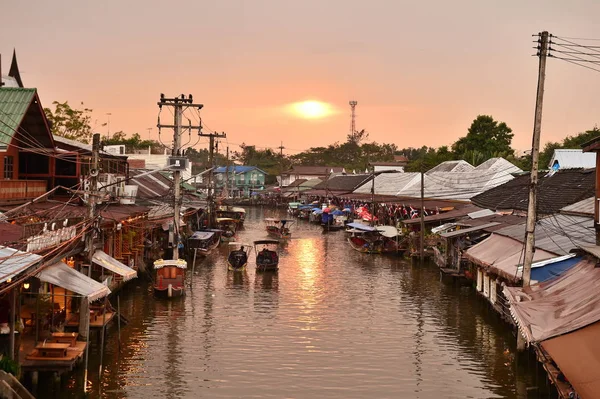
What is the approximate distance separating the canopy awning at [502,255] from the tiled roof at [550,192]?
11.6ft

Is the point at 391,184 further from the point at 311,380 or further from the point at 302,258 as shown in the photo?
the point at 311,380

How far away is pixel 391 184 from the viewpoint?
78.6m

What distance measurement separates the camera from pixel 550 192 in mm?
36344

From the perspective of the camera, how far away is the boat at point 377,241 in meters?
52.5

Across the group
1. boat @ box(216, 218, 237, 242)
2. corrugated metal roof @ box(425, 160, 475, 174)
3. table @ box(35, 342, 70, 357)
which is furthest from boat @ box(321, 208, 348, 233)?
table @ box(35, 342, 70, 357)

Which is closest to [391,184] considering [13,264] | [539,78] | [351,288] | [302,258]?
[302,258]

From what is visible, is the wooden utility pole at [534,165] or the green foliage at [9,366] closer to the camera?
the green foliage at [9,366]

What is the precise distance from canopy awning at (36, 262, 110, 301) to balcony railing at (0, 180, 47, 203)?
6.67 m

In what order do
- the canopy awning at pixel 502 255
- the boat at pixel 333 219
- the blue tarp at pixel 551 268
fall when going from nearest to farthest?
1. the blue tarp at pixel 551 268
2. the canopy awning at pixel 502 255
3. the boat at pixel 333 219

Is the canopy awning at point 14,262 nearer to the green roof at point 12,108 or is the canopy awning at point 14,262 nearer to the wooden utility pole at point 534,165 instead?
the green roof at point 12,108

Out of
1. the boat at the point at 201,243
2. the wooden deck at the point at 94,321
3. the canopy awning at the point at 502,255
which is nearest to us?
the wooden deck at the point at 94,321

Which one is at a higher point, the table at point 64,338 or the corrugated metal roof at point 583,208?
the corrugated metal roof at point 583,208

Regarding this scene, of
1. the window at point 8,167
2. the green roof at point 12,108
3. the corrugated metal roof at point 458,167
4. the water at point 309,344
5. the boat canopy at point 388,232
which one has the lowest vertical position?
the water at point 309,344

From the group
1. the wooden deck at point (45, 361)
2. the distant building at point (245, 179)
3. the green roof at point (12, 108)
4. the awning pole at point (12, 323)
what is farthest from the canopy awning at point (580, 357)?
the distant building at point (245, 179)
